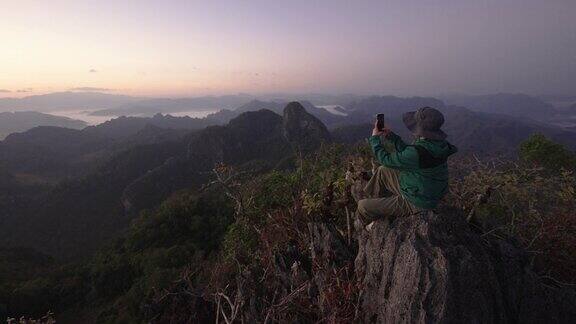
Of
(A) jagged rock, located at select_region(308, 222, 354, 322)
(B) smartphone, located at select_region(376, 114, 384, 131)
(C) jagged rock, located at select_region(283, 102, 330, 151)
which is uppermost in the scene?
(B) smartphone, located at select_region(376, 114, 384, 131)

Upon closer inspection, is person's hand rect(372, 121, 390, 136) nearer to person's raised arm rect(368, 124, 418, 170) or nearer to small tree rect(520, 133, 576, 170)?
person's raised arm rect(368, 124, 418, 170)

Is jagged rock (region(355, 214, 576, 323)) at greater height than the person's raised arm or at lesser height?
lesser

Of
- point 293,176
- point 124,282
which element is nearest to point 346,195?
point 293,176

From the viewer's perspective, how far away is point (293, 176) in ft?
37.4

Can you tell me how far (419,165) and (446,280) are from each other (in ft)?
5.20

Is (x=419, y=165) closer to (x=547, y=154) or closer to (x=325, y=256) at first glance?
(x=325, y=256)

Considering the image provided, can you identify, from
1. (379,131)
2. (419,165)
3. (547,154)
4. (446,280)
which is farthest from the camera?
(547,154)

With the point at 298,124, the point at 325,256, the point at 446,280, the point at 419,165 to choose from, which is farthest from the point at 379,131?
the point at 298,124

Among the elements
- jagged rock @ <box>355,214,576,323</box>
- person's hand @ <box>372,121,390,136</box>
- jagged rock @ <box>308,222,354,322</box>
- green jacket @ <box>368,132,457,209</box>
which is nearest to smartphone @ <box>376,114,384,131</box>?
person's hand @ <box>372,121,390,136</box>

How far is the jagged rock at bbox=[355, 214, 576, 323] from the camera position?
4.96 m

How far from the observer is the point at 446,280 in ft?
16.1

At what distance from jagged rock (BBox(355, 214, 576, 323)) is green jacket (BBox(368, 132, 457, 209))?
392mm

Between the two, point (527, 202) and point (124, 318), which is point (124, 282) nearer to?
point (124, 318)

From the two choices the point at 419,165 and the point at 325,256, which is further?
the point at 325,256
